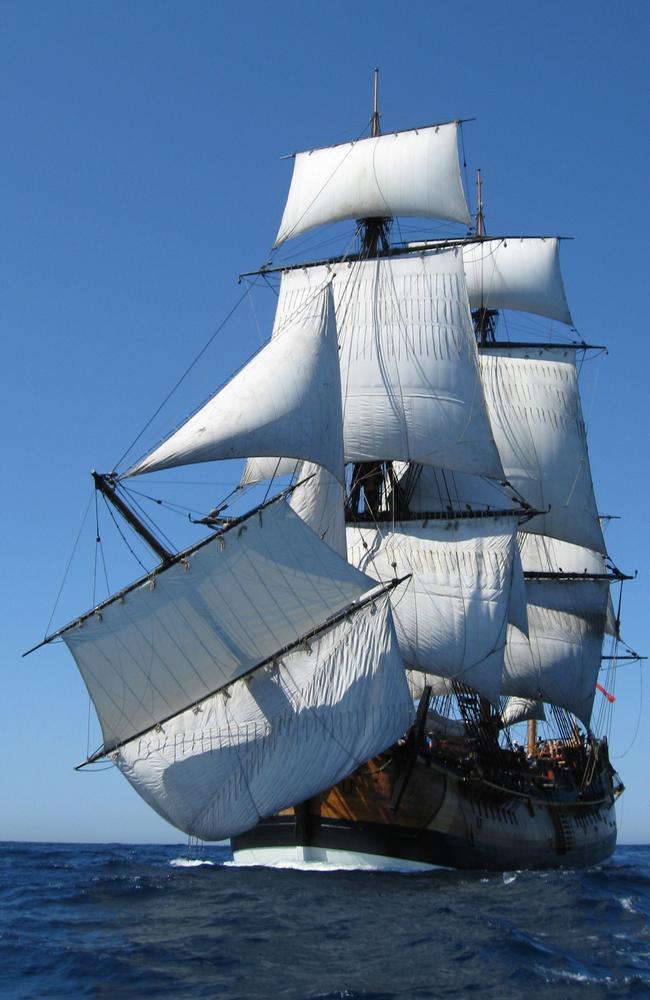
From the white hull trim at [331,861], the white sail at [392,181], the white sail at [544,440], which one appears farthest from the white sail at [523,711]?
the white hull trim at [331,861]

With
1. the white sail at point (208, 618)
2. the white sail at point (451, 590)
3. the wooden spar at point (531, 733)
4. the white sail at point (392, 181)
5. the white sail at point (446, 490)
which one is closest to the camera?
the white sail at point (208, 618)

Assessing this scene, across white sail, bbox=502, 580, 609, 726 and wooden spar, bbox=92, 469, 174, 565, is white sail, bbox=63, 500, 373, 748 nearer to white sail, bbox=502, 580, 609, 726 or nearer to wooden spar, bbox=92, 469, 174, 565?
wooden spar, bbox=92, 469, 174, 565

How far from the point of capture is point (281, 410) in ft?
104

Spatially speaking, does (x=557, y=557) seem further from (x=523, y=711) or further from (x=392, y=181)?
(x=392, y=181)

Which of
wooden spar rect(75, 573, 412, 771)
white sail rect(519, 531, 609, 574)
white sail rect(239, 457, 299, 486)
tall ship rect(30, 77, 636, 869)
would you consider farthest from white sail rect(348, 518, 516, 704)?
white sail rect(519, 531, 609, 574)

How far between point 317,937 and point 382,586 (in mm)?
14119

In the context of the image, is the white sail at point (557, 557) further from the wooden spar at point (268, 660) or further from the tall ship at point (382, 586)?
the wooden spar at point (268, 660)

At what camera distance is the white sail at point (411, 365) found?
139ft

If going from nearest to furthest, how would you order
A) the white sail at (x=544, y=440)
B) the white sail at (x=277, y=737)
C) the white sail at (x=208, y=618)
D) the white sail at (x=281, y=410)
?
the white sail at (x=277, y=737)
the white sail at (x=208, y=618)
the white sail at (x=281, y=410)
the white sail at (x=544, y=440)

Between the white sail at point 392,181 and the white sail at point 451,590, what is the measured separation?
44.2ft

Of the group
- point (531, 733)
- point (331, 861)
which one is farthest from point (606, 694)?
point (331, 861)

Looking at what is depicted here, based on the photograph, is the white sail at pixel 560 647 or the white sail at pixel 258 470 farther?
the white sail at pixel 560 647

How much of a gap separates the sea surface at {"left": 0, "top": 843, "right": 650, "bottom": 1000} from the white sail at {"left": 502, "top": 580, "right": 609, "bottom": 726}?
2086 centimetres

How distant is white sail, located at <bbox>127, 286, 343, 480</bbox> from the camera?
100 ft
